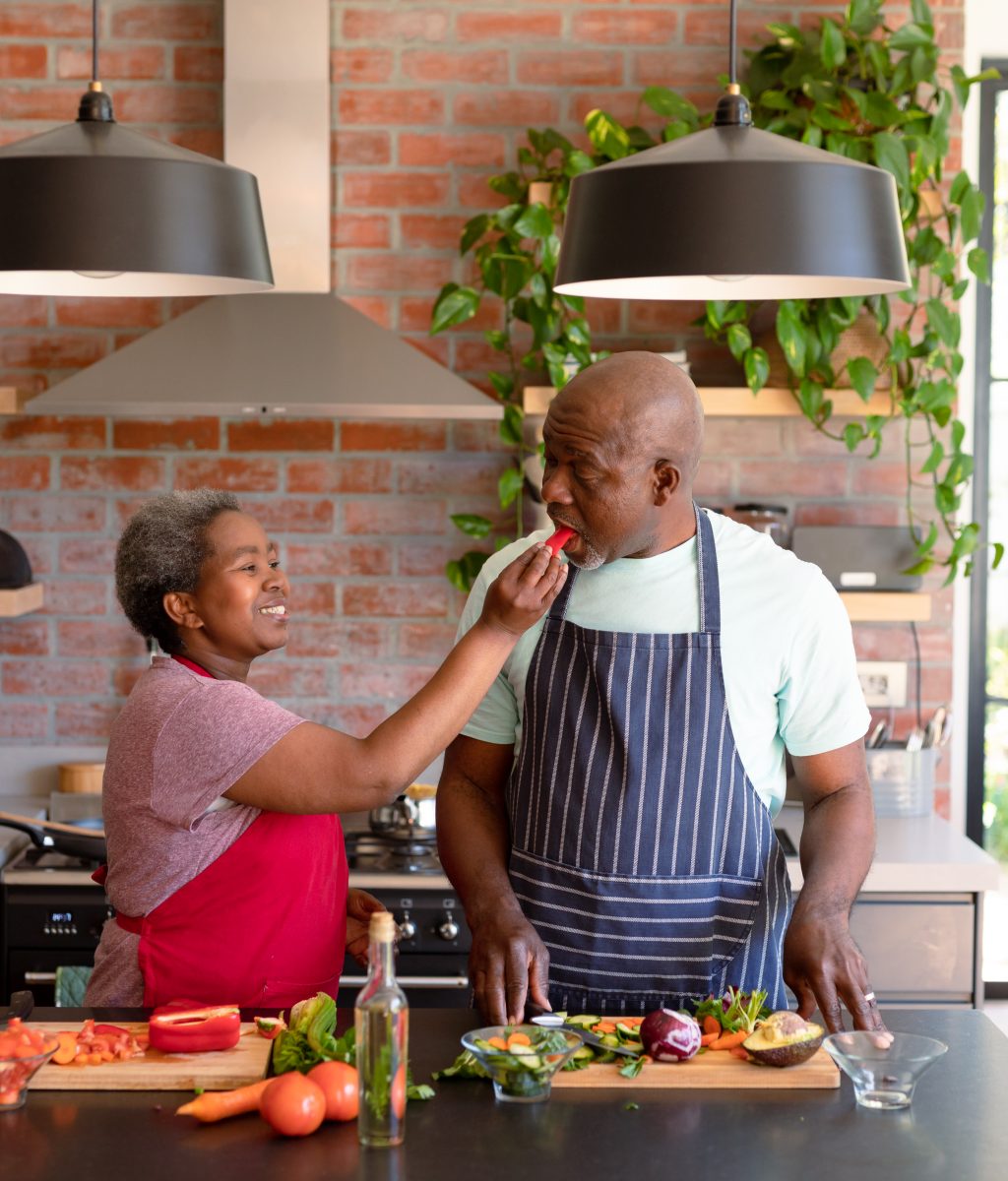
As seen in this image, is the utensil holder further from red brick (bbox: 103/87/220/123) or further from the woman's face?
Result: red brick (bbox: 103/87/220/123)

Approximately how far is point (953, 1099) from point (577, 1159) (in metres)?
0.43

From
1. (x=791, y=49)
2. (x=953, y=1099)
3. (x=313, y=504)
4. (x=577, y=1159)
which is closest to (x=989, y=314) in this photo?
(x=791, y=49)

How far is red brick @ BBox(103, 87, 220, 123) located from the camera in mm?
3590

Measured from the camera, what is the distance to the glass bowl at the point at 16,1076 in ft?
4.94

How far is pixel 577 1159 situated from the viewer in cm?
141

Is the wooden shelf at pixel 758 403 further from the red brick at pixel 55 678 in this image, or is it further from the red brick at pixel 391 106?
the red brick at pixel 55 678

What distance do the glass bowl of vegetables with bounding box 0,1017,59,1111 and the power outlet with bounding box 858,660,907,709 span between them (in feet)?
7.97

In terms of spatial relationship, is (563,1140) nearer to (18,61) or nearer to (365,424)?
(365,424)

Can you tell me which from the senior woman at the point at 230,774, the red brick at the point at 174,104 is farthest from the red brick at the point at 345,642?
the senior woman at the point at 230,774

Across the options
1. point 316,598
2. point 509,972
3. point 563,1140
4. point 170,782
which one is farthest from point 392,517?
point 563,1140

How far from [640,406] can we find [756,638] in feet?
1.09

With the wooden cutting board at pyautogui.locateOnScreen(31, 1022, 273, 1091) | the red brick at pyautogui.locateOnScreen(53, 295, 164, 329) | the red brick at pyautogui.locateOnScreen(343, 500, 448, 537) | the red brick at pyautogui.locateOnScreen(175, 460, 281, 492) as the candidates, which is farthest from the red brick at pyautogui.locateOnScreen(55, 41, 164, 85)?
the wooden cutting board at pyautogui.locateOnScreen(31, 1022, 273, 1091)

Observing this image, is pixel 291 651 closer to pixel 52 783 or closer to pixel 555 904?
pixel 52 783

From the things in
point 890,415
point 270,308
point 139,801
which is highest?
point 270,308
